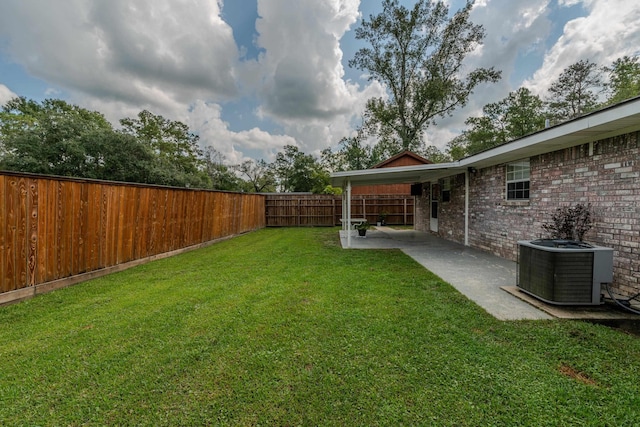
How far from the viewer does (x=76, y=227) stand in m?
4.51

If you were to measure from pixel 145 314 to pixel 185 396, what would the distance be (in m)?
1.82

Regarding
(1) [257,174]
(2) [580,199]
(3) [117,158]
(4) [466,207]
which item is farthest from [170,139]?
(2) [580,199]

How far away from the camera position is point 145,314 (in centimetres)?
328

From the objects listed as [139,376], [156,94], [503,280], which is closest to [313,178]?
[156,94]

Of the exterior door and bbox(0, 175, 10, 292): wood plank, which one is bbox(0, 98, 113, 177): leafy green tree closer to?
bbox(0, 175, 10, 292): wood plank

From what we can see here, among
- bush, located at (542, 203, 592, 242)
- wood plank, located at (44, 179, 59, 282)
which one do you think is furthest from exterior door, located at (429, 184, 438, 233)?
wood plank, located at (44, 179, 59, 282)

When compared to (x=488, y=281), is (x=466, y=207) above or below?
above

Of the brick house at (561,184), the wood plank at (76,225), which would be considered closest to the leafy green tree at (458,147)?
the brick house at (561,184)

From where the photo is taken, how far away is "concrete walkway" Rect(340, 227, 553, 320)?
3328 millimetres

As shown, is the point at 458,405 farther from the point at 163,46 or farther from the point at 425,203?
the point at 163,46

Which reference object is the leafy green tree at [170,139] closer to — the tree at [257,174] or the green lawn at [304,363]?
the tree at [257,174]

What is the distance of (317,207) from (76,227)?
1192cm

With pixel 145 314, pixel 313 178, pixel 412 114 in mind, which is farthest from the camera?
pixel 313 178

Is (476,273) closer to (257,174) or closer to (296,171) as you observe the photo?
(296,171)
